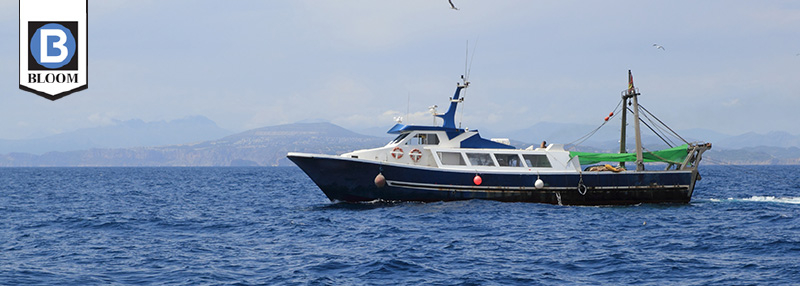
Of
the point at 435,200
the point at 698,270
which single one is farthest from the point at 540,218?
the point at 698,270

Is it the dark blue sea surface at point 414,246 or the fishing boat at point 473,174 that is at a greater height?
the fishing boat at point 473,174

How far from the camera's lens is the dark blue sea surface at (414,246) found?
17.1 m

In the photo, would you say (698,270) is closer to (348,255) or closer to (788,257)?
(788,257)

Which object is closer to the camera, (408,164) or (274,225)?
(274,225)

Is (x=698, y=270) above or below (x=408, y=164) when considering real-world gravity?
below

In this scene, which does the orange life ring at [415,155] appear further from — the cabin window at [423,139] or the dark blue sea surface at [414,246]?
the dark blue sea surface at [414,246]

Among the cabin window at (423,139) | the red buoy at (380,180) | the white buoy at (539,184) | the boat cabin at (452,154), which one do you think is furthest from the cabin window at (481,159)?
the red buoy at (380,180)

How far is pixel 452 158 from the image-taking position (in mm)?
32750

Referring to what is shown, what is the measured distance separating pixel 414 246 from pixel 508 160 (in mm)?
12539

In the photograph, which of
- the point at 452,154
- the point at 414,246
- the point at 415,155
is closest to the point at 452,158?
the point at 452,154

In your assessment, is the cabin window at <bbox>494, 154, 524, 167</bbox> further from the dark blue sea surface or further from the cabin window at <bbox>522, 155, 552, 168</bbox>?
the dark blue sea surface

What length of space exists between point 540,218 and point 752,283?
12.0 meters

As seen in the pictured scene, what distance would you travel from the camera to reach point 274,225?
27500 mm

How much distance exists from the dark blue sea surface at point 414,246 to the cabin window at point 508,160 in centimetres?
214
